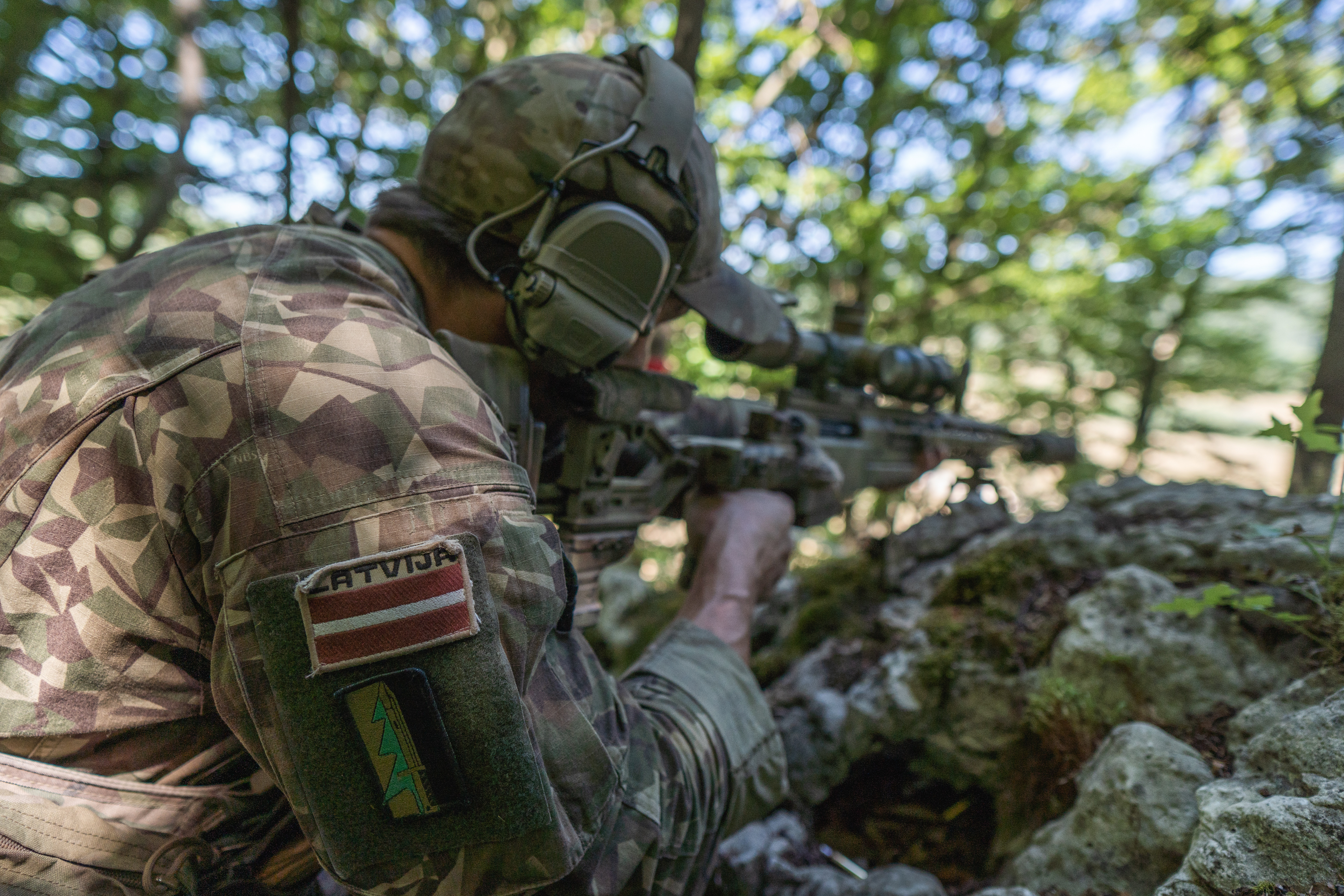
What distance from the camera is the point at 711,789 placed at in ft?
4.94

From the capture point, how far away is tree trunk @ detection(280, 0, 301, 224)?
4641 mm

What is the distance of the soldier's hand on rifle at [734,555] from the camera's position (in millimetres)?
2043

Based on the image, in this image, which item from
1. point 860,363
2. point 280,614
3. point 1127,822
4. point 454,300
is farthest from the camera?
point 860,363

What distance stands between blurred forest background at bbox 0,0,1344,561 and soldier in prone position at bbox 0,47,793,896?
15.2 ft

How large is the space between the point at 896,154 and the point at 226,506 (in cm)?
706

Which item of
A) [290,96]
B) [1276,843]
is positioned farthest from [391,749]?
[290,96]

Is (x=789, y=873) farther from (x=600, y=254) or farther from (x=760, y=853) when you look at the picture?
(x=600, y=254)

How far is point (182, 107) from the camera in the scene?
5441mm

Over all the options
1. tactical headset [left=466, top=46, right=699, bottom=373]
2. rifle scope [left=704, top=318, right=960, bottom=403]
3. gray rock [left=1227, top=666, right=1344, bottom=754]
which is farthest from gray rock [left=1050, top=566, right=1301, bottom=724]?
tactical headset [left=466, top=46, right=699, bottom=373]

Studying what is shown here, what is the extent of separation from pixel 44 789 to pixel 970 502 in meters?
3.81

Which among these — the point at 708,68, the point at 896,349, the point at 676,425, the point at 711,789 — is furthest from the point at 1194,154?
the point at 711,789

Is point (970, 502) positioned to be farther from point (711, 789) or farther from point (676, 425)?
point (711, 789)

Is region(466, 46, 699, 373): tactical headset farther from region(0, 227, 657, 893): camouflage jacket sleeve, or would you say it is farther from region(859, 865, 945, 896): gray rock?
region(859, 865, 945, 896): gray rock

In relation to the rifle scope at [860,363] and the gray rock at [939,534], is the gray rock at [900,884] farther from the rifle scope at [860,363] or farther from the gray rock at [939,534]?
the rifle scope at [860,363]
